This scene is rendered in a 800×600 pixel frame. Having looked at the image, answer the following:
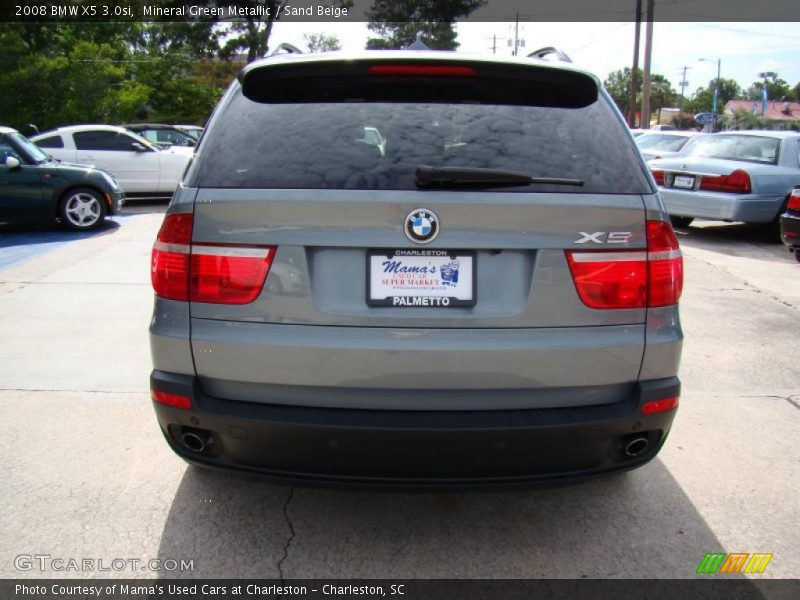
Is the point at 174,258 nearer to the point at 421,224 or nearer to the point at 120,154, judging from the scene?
the point at 421,224

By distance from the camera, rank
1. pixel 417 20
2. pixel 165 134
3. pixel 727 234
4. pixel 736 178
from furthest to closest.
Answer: pixel 417 20 < pixel 165 134 < pixel 727 234 < pixel 736 178

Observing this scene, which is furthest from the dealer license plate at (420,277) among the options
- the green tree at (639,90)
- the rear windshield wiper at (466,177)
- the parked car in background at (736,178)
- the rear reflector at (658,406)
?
the green tree at (639,90)

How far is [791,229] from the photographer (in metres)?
8.30

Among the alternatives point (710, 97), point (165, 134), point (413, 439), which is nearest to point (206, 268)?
point (413, 439)

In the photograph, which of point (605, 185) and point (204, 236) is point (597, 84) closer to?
point (605, 185)

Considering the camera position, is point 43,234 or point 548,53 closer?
point 548,53

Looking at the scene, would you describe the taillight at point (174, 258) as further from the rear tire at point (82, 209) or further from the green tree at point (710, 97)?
the green tree at point (710, 97)

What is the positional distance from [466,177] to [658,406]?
3.41ft

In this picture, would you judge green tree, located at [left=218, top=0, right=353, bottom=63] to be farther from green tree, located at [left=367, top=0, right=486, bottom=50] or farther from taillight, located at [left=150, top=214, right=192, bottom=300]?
taillight, located at [left=150, top=214, right=192, bottom=300]

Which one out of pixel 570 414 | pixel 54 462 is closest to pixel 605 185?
pixel 570 414

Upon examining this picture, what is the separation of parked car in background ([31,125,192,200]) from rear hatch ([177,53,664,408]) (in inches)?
487

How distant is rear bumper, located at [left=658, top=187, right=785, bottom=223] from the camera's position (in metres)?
10.1

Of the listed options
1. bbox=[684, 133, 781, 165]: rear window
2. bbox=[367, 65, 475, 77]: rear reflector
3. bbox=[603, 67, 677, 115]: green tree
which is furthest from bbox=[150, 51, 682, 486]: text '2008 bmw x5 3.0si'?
bbox=[603, 67, 677, 115]: green tree

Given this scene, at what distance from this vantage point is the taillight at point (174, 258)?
7.82ft
